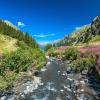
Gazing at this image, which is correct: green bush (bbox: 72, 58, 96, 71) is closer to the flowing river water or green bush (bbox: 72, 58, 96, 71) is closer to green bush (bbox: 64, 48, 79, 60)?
the flowing river water

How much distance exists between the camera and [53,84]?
36.6 m

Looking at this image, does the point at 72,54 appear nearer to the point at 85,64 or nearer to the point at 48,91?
the point at 85,64

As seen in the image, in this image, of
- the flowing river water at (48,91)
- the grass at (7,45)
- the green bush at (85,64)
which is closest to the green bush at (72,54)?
the green bush at (85,64)

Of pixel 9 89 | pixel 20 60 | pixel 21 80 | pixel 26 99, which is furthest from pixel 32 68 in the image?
pixel 26 99

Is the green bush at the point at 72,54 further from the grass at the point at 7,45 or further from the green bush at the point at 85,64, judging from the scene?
the grass at the point at 7,45

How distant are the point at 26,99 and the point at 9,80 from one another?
4593 millimetres

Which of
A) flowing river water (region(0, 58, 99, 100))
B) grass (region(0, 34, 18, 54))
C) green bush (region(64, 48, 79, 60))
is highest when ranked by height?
grass (region(0, 34, 18, 54))

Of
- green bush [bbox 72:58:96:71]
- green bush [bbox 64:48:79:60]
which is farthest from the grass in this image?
green bush [bbox 72:58:96:71]

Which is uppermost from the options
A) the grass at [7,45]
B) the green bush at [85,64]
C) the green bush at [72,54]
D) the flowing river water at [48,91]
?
the grass at [7,45]

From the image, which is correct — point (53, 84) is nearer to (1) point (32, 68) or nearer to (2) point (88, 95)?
(2) point (88, 95)

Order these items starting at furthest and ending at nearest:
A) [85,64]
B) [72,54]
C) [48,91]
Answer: [72,54]
[85,64]
[48,91]

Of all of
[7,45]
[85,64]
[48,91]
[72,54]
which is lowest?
[48,91]

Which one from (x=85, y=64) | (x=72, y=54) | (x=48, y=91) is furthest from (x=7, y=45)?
(x=48, y=91)

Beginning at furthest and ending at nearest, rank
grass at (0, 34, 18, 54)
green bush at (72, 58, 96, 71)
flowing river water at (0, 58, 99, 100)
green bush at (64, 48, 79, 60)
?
grass at (0, 34, 18, 54), green bush at (64, 48, 79, 60), green bush at (72, 58, 96, 71), flowing river water at (0, 58, 99, 100)
